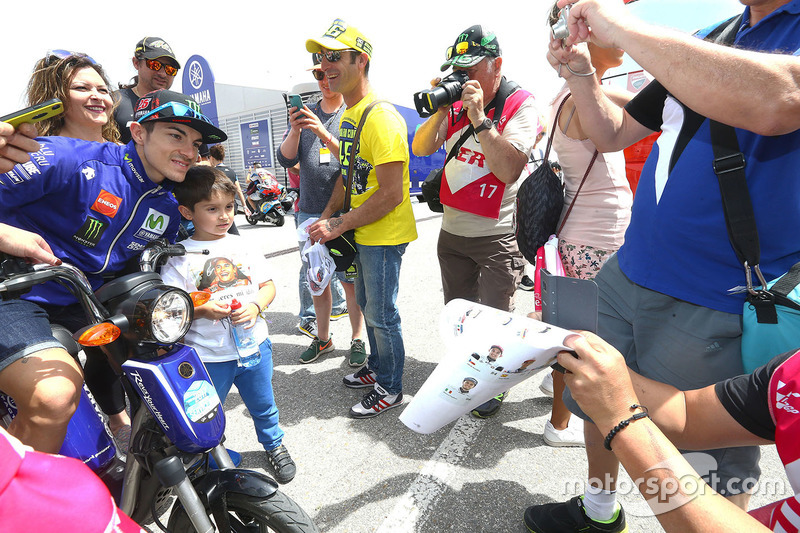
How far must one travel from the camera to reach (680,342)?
1330 mm

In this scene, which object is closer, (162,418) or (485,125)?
(162,418)

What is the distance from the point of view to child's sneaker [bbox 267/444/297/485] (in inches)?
90.0

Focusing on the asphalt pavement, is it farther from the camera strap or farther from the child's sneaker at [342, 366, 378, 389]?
the camera strap

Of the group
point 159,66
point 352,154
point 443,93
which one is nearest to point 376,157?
point 352,154

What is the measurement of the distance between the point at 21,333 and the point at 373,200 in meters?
1.76

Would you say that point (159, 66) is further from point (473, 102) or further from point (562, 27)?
point (562, 27)

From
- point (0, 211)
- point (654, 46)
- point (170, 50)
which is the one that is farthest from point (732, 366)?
point (170, 50)

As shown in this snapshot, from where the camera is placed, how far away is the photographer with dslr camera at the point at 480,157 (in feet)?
7.78

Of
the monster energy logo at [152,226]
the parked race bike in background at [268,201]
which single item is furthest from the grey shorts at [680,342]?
the parked race bike in background at [268,201]

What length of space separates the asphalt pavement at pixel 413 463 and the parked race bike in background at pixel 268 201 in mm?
7610

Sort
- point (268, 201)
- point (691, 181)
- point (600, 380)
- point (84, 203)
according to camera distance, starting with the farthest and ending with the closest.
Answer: point (268, 201)
point (84, 203)
point (691, 181)
point (600, 380)

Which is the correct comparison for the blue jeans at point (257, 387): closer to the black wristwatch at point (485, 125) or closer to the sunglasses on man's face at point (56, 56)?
the black wristwatch at point (485, 125)

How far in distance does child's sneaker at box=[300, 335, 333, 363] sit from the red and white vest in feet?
5.87

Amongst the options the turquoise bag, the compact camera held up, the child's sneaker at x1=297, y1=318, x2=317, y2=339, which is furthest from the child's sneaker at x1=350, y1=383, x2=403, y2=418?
the compact camera held up
